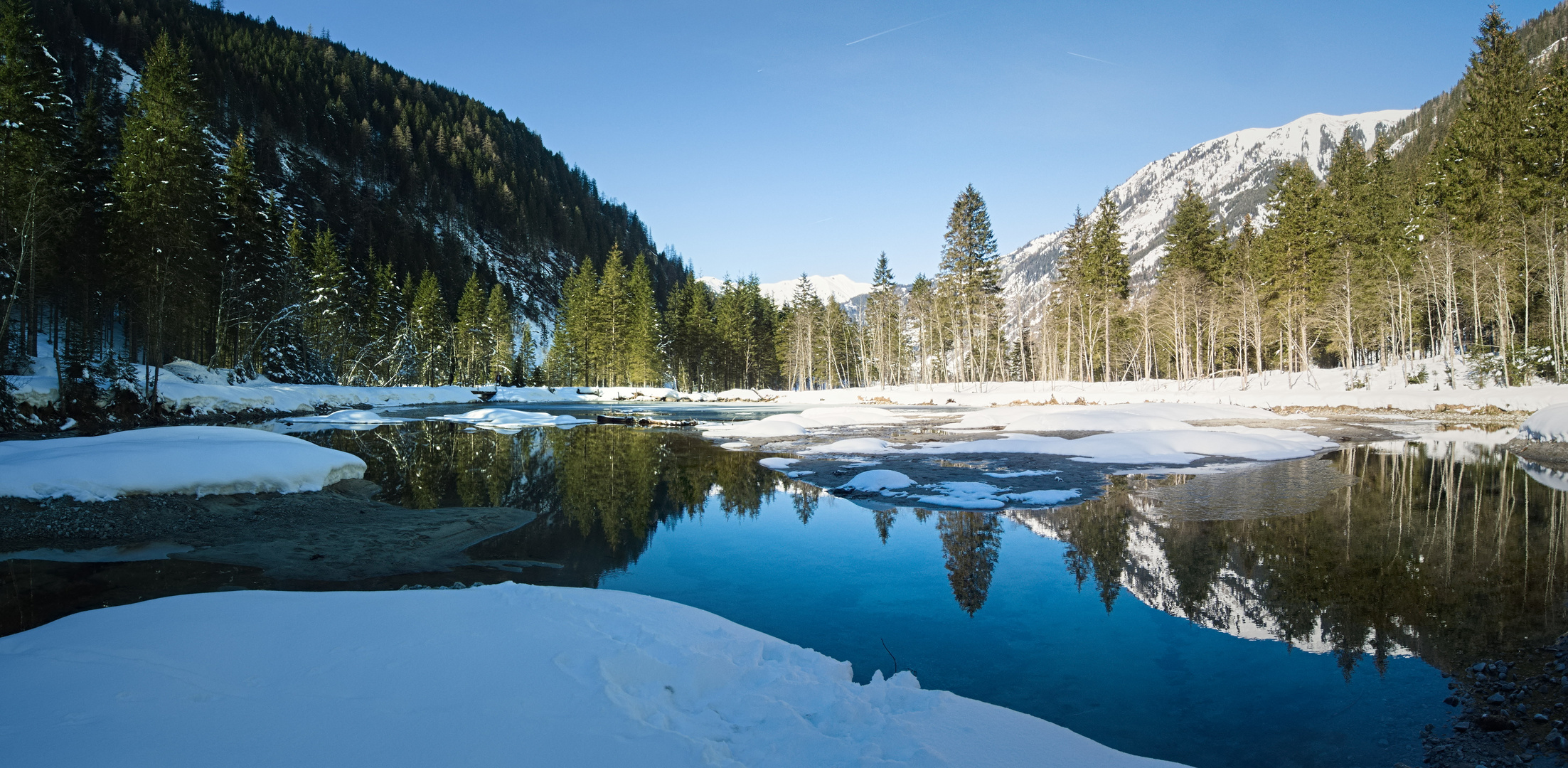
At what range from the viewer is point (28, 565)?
6.72 m

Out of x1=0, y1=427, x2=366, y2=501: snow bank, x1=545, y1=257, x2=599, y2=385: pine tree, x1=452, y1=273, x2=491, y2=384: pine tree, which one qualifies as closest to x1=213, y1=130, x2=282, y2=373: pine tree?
x1=0, y1=427, x2=366, y2=501: snow bank

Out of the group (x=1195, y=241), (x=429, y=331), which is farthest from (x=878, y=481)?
(x=429, y=331)

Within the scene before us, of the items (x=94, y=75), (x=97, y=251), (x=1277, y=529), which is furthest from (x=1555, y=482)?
(x=94, y=75)

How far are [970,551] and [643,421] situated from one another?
26.3 metres

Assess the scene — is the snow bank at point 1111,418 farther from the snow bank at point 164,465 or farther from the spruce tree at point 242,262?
the spruce tree at point 242,262

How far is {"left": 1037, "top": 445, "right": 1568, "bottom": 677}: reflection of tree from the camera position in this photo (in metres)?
5.44

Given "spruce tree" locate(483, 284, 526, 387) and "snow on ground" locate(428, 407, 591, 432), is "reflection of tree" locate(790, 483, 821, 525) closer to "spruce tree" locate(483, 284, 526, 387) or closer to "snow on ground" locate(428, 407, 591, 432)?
"snow on ground" locate(428, 407, 591, 432)

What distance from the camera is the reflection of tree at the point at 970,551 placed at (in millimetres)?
6801

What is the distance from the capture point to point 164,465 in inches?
381

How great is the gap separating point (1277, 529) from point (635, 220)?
15670cm

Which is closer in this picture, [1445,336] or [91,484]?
[91,484]

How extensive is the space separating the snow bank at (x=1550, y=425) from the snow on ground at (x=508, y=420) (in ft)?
113

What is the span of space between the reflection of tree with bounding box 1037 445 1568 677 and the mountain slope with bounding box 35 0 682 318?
250 ft

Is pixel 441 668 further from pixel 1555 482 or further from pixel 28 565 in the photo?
pixel 1555 482
